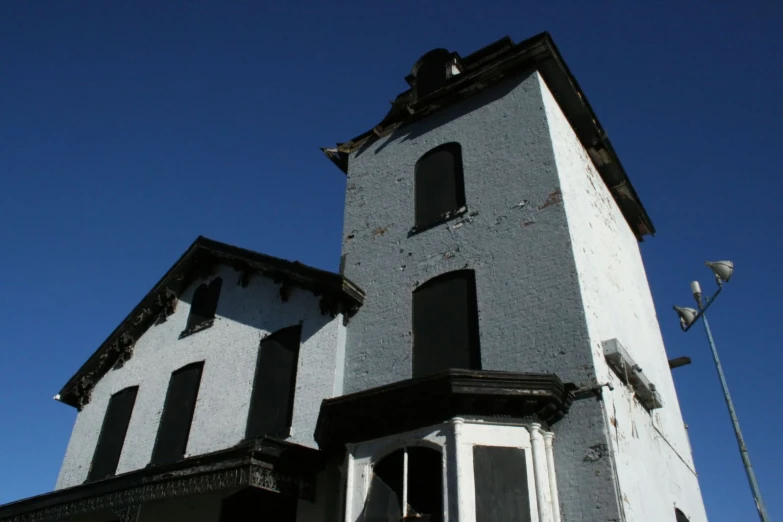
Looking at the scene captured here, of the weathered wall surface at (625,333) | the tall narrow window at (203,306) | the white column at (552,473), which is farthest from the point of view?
the tall narrow window at (203,306)

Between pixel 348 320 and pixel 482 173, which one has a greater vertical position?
pixel 482 173

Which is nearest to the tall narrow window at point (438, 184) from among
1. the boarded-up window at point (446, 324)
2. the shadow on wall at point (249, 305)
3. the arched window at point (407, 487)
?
the boarded-up window at point (446, 324)

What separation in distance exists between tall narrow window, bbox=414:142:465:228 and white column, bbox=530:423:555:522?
4.92 meters

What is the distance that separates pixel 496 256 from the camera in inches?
421

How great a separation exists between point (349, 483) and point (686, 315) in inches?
335

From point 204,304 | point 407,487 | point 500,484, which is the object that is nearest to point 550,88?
point 500,484

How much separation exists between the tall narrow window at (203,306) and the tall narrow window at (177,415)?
3.38 ft

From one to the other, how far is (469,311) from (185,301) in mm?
7773

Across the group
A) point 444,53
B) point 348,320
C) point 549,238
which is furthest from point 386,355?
point 444,53

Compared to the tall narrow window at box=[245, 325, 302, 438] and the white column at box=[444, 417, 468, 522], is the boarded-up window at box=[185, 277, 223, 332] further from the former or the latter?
the white column at box=[444, 417, 468, 522]

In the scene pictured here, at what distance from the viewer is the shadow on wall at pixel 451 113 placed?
42.6 feet

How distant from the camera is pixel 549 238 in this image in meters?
10.3

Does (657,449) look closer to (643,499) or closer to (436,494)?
(643,499)

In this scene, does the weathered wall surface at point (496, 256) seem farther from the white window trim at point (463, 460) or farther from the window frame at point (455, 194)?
the white window trim at point (463, 460)
